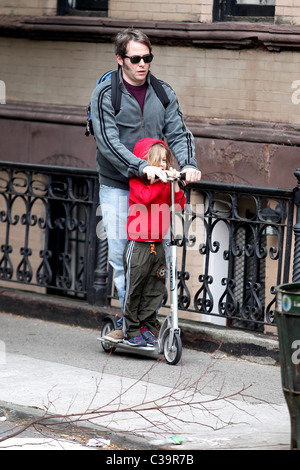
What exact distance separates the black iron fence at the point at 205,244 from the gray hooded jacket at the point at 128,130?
66 cm

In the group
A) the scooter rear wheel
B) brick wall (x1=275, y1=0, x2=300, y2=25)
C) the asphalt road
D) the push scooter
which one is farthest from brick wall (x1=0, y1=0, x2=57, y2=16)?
the push scooter

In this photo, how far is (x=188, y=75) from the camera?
9.78 metres

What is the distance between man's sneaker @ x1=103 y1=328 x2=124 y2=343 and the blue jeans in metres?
0.24

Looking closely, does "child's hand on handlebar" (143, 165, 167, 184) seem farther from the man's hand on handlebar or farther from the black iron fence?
the black iron fence

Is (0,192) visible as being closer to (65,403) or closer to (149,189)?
(149,189)

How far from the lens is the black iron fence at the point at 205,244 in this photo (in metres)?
7.75

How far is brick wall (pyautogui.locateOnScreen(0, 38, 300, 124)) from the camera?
9180mm

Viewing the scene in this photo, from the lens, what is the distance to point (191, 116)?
9773 mm

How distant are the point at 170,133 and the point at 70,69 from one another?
11.1 ft

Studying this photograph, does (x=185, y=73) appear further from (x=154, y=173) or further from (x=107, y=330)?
(x=154, y=173)

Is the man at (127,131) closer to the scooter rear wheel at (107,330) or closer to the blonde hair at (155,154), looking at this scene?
the blonde hair at (155,154)
